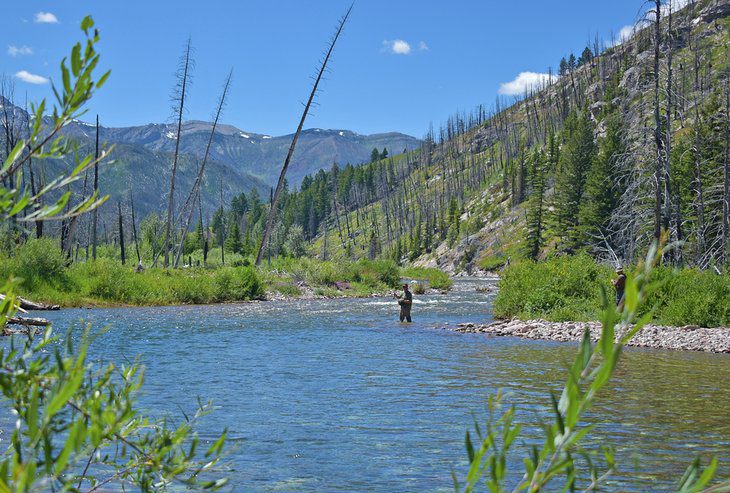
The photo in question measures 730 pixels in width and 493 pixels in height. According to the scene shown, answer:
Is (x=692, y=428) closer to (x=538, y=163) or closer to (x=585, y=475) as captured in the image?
(x=585, y=475)

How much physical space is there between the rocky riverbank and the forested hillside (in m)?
2.75

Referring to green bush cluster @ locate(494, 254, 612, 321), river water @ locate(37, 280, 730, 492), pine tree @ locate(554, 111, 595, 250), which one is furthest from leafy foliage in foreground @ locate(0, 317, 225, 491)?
pine tree @ locate(554, 111, 595, 250)

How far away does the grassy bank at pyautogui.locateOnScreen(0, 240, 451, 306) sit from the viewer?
31.3m

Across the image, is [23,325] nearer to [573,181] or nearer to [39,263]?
[39,263]

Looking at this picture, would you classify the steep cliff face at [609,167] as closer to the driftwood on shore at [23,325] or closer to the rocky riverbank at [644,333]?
the rocky riverbank at [644,333]

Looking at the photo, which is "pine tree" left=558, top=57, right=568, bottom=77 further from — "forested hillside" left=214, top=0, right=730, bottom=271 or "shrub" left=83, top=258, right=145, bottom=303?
"shrub" left=83, top=258, right=145, bottom=303

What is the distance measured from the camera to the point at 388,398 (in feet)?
38.6

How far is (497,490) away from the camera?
1.50m

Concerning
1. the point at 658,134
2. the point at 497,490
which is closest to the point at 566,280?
the point at 658,134

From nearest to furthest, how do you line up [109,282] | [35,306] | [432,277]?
[35,306], [109,282], [432,277]

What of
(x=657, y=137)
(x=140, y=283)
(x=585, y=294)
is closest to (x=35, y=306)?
(x=140, y=283)

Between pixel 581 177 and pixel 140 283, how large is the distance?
60224 millimetres

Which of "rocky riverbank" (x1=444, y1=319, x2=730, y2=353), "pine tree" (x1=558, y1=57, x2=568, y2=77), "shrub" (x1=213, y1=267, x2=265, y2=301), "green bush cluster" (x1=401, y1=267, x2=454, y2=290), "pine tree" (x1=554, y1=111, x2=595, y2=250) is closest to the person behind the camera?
"rocky riverbank" (x1=444, y1=319, x2=730, y2=353)

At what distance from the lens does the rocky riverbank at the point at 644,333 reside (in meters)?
18.1
